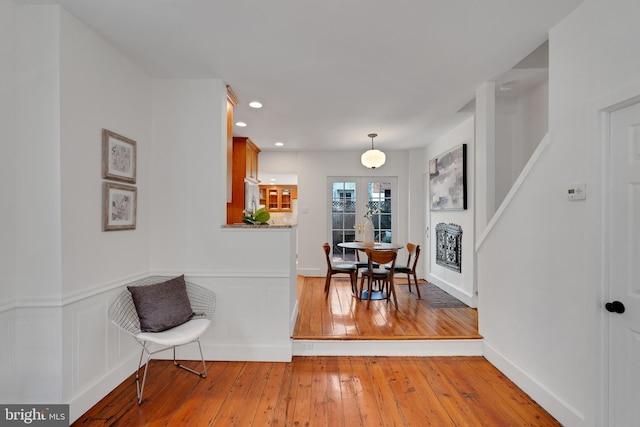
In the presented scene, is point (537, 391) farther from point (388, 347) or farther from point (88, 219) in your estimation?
point (88, 219)

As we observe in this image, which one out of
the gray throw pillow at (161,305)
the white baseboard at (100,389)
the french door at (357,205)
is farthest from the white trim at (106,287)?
the french door at (357,205)

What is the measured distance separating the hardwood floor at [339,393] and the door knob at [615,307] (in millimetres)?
927

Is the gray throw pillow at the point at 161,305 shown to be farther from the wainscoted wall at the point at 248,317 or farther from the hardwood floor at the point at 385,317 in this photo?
the hardwood floor at the point at 385,317

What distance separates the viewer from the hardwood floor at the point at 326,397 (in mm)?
2061

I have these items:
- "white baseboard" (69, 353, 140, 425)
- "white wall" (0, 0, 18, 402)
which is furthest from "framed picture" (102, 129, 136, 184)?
"white baseboard" (69, 353, 140, 425)

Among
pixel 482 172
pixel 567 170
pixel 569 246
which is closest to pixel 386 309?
pixel 482 172

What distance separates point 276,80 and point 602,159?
251 cm

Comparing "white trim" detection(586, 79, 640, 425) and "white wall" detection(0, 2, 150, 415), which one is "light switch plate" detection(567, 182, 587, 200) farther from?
"white wall" detection(0, 2, 150, 415)

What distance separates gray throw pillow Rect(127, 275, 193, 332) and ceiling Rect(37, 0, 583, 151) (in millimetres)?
1908

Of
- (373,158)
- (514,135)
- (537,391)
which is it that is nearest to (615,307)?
(537,391)

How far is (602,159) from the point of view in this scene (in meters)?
1.73

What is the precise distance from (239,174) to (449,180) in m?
3.19

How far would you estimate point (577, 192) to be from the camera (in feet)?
6.18

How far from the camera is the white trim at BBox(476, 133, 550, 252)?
220 cm
